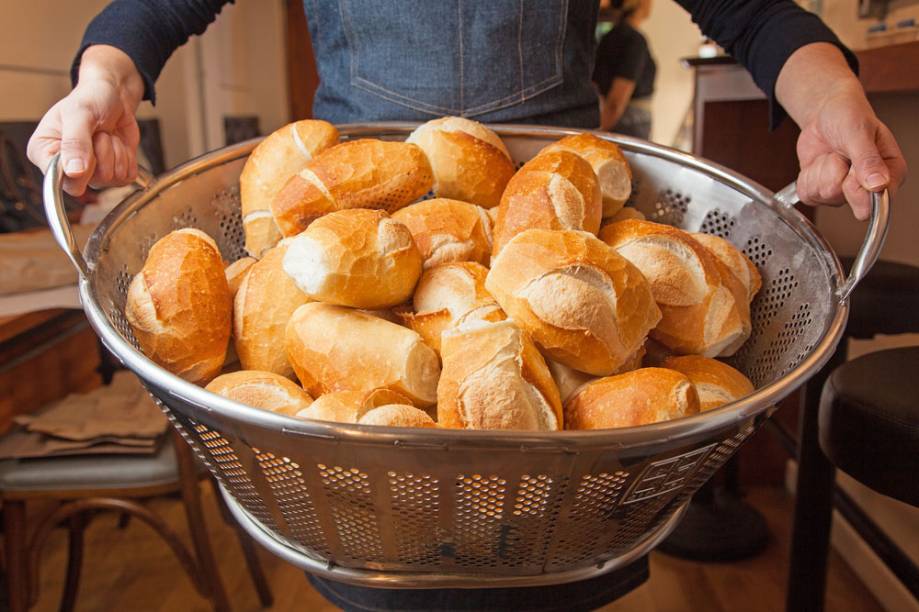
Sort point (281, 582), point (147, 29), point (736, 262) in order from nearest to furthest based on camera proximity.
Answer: point (736, 262) < point (147, 29) < point (281, 582)

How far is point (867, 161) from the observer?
659mm

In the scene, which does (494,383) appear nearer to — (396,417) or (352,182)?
(396,417)

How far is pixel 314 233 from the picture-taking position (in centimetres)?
61

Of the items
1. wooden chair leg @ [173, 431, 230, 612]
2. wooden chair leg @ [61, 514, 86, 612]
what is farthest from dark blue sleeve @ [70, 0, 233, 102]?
wooden chair leg @ [61, 514, 86, 612]

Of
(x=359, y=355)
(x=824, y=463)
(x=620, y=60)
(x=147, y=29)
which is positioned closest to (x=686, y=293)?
(x=359, y=355)

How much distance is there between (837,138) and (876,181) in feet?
0.27

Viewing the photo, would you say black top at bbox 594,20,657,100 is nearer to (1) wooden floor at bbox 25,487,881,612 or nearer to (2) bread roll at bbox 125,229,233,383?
(1) wooden floor at bbox 25,487,881,612

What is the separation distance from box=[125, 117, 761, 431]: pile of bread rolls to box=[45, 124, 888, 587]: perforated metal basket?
0.15ft

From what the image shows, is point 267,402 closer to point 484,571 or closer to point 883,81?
point 484,571

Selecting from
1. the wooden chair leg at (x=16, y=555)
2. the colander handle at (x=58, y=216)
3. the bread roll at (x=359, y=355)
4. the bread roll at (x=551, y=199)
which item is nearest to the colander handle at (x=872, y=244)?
the bread roll at (x=551, y=199)

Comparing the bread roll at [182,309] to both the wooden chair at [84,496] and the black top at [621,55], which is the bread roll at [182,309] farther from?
the black top at [621,55]

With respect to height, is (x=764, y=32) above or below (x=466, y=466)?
above

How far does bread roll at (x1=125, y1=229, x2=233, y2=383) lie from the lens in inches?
24.8

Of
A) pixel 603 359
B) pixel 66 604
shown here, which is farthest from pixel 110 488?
pixel 603 359
